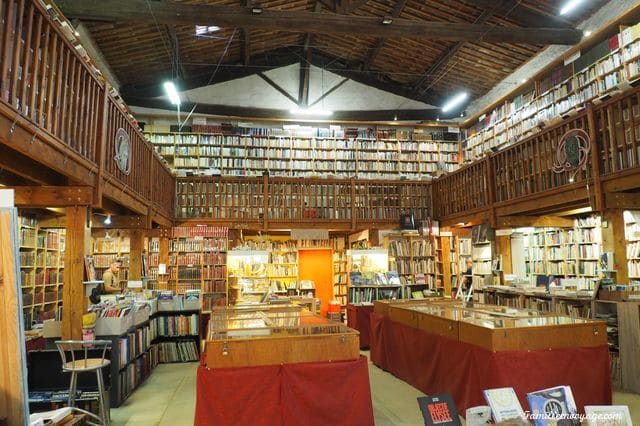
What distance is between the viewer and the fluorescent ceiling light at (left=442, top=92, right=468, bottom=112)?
14.4 meters

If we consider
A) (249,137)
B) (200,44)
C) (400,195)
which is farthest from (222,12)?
(400,195)

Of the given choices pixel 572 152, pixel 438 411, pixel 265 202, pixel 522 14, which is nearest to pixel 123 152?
pixel 265 202

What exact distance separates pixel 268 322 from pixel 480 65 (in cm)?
1107

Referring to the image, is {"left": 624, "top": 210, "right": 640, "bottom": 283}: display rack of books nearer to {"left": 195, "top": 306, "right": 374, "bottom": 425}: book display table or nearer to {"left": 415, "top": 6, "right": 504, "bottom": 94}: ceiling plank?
{"left": 415, "top": 6, "right": 504, "bottom": 94}: ceiling plank

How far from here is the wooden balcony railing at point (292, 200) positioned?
1110 cm

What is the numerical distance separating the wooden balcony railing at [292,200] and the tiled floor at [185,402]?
5157mm

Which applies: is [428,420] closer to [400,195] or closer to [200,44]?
[400,195]

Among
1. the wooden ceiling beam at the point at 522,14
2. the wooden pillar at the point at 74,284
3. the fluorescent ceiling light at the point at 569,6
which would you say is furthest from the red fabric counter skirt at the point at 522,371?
the wooden ceiling beam at the point at 522,14

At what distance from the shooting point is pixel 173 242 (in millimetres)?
10805

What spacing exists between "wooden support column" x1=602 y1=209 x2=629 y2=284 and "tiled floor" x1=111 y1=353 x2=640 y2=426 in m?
1.83

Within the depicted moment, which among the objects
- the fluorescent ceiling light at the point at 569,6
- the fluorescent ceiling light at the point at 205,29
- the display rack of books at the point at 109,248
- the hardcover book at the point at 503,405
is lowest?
the hardcover book at the point at 503,405

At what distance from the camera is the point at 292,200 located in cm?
1138

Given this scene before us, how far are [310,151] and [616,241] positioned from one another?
922 centimetres

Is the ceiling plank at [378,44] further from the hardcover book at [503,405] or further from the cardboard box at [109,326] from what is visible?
the hardcover book at [503,405]
